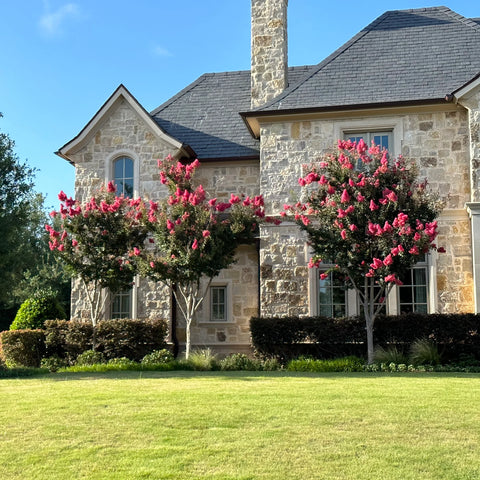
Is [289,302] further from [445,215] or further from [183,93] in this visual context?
[183,93]

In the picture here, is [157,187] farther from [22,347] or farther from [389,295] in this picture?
[389,295]

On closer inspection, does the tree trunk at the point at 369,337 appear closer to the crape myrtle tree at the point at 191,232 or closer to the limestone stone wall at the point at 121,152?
the crape myrtle tree at the point at 191,232

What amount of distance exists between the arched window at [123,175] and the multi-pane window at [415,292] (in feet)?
24.6

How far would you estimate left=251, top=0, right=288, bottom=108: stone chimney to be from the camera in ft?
57.3

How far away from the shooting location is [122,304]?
16.8m

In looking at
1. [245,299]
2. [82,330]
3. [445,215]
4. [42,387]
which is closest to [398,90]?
[445,215]

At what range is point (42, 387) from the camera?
9.88 meters

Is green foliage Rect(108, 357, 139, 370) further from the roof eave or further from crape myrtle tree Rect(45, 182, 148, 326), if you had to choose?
the roof eave

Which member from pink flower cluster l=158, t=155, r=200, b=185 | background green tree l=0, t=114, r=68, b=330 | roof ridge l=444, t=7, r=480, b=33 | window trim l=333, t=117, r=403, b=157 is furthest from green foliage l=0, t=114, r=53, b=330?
roof ridge l=444, t=7, r=480, b=33

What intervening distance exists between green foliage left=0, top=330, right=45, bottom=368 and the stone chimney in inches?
334

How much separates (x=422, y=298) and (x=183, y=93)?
32.6ft

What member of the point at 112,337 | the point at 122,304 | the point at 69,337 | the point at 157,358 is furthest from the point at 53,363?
the point at 122,304

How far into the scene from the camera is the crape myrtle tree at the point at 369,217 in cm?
1214

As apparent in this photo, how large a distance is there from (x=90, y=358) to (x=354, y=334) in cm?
589
